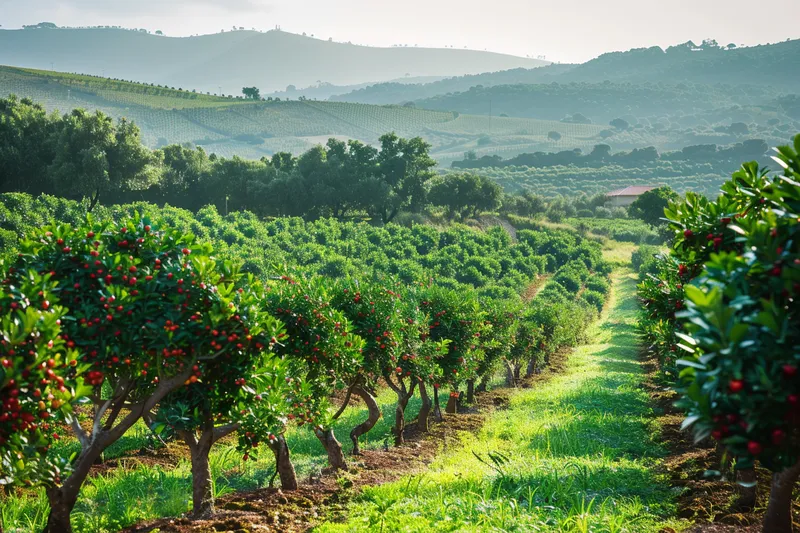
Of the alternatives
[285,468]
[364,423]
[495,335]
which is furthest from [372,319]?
[495,335]

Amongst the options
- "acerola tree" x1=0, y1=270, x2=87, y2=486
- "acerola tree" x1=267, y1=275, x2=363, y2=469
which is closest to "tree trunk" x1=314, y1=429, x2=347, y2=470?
"acerola tree" x1=267, y1=275, x2=363, y2=469

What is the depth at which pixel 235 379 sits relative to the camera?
33.9 feet

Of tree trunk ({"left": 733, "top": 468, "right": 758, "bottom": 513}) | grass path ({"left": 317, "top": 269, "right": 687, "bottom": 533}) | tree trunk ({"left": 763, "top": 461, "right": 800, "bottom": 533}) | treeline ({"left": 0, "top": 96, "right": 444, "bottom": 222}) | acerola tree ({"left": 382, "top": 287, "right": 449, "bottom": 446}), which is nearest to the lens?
tree trunk ({"left": 763, "top": 461, "right": 800, "bottom": 533})

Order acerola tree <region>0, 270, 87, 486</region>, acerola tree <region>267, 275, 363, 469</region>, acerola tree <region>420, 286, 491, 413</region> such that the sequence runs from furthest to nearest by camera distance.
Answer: acerola tree <region>420, 286, 491, 413</region> < acerola tree <region>267, 275, 363, 469</region> < acerola tree <region>0, 270, 87, 486</region>

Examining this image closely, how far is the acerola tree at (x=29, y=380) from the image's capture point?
22.4 ft

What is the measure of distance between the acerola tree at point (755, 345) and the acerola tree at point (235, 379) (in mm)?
6191

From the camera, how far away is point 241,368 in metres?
10.2

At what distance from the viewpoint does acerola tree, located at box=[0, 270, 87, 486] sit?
6.82 meters

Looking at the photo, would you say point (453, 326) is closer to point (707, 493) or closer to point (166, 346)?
point (707, 493)

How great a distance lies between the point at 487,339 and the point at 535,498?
47.3 ft

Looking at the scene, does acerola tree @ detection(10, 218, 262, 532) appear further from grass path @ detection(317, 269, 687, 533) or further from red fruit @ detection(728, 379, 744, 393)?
red fruit @ detection(728, 379, 744, 393)

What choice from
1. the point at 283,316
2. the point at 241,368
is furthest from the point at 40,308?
the point at 283,316

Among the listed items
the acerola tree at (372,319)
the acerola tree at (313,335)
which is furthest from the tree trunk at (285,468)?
the acerola tree at (372,319)

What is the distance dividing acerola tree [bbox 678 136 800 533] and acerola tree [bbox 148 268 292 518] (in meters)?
6.19
